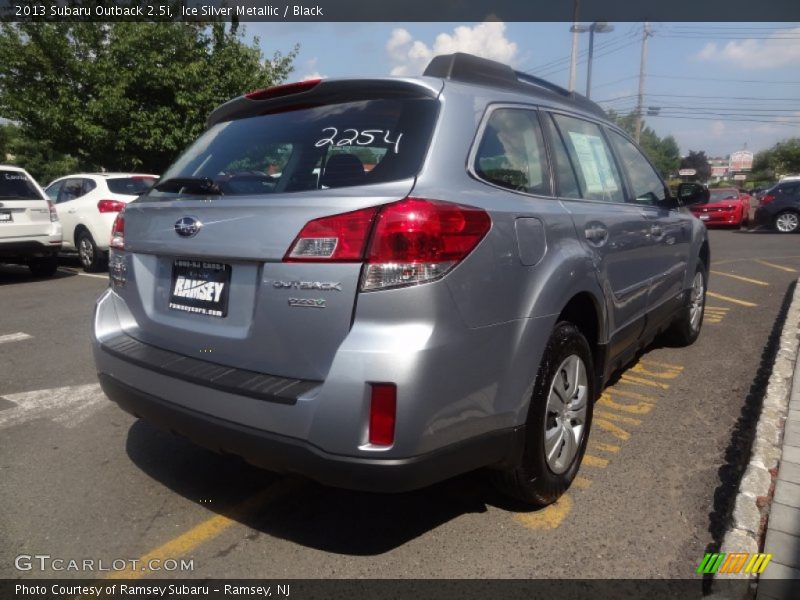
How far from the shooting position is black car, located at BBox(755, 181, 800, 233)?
18094 mm

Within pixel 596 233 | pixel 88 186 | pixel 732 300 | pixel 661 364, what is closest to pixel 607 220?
pixel 596 233

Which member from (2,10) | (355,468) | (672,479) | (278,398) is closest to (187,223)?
Result: (278,398)

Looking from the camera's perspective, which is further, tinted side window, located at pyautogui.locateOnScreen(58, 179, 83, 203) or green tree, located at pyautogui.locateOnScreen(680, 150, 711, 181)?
green tree, located at pyautogui.locateOnScreen(680, 150, 711, 181)

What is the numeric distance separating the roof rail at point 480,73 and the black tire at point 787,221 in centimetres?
1805

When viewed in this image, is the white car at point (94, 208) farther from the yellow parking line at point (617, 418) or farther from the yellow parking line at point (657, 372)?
the yellow parking line at point (617, 418)

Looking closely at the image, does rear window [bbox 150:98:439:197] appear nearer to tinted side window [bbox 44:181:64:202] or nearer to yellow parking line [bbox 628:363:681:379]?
yellow parking line [bbox 628:363:681:379]

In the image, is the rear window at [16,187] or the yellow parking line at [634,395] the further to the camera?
the rear window at [16,187]

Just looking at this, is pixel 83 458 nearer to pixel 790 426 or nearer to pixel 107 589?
pixel 107 589

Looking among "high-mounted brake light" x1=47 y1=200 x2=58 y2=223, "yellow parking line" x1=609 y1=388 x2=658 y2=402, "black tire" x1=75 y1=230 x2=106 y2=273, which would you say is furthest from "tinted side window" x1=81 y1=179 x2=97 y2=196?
"yellow parking line" x1=609 y1=388 x2=658 y2=402

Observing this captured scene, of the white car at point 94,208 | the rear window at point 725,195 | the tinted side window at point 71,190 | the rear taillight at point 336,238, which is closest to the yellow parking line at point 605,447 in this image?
the rear taillight at point 336,238

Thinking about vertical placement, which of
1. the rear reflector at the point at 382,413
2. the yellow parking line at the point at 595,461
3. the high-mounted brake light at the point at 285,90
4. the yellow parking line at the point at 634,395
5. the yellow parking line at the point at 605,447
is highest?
the high-mounted brake light at the point at 285,90

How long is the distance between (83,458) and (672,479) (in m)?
3.00

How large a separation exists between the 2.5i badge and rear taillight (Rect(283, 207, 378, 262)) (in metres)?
0.39

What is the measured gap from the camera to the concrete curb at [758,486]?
7.36 ft
